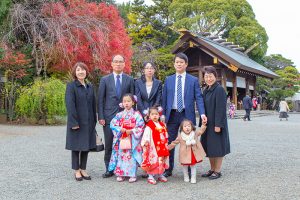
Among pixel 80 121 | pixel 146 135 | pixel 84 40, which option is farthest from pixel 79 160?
pixel 84 40

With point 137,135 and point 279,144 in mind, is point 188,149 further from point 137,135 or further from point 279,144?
point 279,144

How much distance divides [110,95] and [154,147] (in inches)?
37.6

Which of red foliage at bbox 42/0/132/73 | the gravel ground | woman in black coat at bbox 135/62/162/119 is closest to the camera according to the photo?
the gravel ground

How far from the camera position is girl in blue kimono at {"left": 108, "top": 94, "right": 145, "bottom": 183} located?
176 inches

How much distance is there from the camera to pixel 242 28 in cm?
2727

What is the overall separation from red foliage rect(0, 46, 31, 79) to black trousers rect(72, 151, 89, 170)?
7.92m

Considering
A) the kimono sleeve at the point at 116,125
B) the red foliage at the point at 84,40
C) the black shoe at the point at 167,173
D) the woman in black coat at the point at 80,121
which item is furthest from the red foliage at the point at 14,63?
the black shoe at the point at 167,173

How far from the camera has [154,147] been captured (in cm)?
441

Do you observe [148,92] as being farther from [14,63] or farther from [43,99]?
[14,63]

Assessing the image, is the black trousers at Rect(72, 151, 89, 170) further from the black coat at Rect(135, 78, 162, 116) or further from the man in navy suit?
the man in navy suit

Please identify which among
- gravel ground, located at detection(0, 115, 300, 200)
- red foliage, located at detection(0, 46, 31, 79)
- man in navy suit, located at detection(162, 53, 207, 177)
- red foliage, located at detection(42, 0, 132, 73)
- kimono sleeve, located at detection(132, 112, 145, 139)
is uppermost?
red foliage, located at detection(42, 0, 132, 73)

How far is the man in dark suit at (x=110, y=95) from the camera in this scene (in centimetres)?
467

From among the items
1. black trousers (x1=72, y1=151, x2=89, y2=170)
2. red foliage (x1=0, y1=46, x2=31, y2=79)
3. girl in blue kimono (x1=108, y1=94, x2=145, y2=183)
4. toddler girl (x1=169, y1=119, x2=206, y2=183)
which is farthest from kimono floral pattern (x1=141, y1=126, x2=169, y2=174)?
red foliage (x1=0, y1=46, x2=31, y2=79)

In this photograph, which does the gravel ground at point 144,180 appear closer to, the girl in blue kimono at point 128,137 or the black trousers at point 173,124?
the girl in blue kimono at point 128,137
